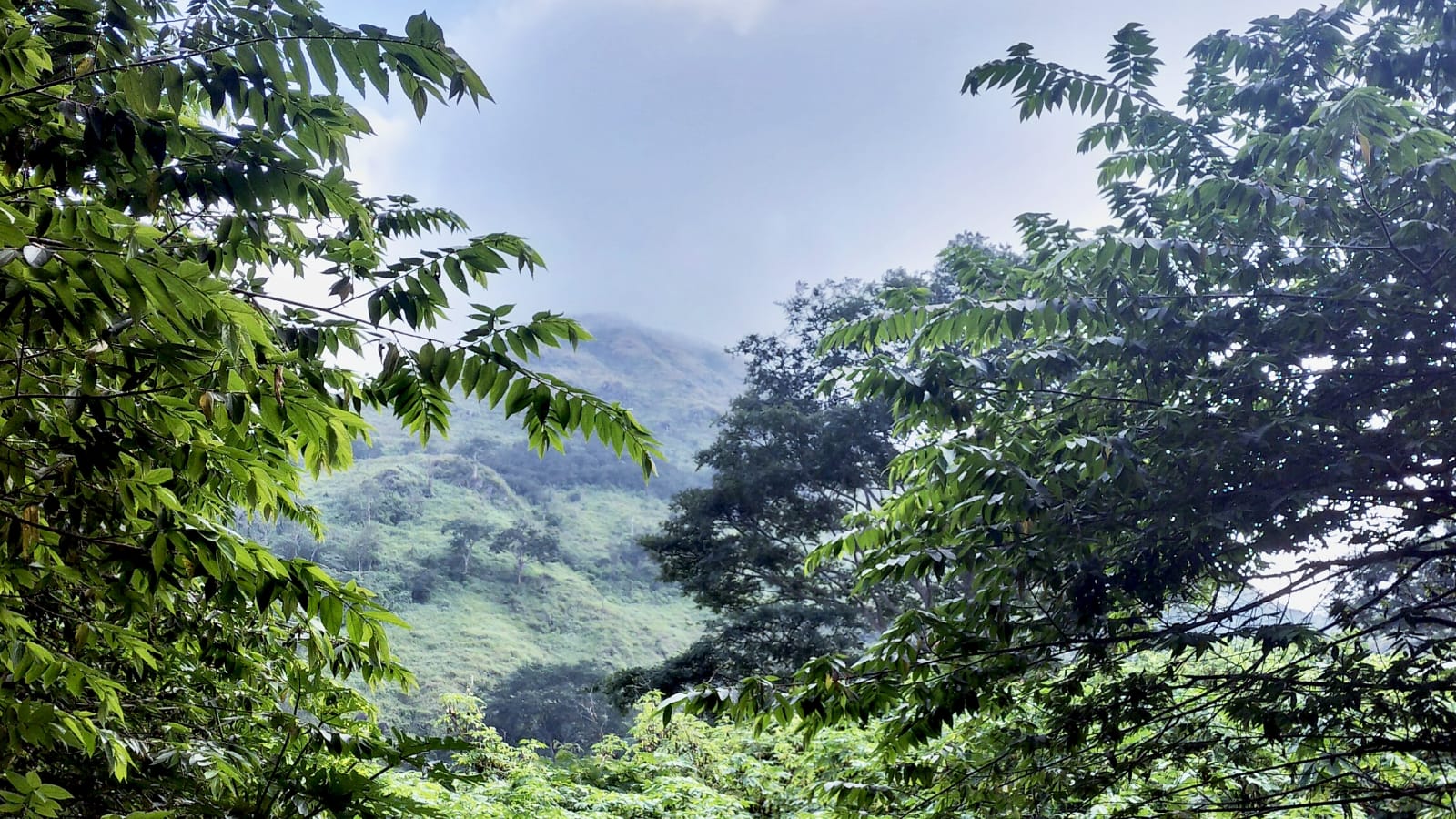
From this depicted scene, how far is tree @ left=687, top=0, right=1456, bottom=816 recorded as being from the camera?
3.04 metres

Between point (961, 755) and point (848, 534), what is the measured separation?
4.51 ft

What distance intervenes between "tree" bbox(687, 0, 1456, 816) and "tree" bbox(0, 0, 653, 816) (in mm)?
1499

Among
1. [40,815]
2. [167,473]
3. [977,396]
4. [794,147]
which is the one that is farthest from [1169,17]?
[794,147]

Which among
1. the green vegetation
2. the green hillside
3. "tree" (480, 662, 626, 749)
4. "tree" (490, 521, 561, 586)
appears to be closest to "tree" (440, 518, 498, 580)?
the green hillside

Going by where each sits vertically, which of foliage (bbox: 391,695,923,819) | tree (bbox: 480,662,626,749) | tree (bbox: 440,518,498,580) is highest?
tree (bbox: 440,518,498,580)

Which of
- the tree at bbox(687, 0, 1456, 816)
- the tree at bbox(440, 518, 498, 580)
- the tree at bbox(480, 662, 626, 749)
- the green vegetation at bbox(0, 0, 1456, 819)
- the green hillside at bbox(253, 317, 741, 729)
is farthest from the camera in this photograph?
the tree at bbox(440, 518, 498, 580)

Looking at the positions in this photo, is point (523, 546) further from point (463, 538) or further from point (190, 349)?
point (190, 349)

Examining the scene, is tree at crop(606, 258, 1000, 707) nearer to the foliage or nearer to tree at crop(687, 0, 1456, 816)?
the foliage

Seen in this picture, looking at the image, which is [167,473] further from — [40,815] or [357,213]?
[357,213]

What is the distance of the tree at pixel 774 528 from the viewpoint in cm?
1433

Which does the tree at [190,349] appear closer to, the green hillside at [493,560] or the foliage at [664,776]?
the foliage at [664,776]

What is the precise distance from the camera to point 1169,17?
6.27 metres

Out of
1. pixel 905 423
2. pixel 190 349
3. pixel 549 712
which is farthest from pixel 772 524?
pixel 190 349

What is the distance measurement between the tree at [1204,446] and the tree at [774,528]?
10725mm
